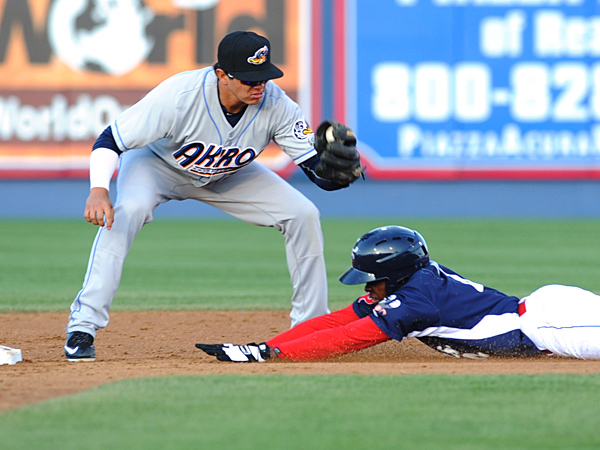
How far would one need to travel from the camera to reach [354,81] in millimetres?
15766

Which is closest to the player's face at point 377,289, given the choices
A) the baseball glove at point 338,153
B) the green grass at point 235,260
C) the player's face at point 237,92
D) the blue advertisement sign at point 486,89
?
the baseball glove at point 338,153

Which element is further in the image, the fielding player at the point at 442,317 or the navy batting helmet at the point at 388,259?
the navy batting helmet at the point at 388,259

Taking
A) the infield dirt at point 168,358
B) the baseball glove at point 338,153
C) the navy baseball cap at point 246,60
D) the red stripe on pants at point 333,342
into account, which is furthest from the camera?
the baseball glove at point 338,153

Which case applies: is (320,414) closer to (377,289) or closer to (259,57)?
(377,289)

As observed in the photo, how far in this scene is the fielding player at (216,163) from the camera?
184 inches

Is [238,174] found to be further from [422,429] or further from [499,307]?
[422,429]

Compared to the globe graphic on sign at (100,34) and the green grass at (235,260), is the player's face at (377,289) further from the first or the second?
the globe graphic on sign at (100,34)

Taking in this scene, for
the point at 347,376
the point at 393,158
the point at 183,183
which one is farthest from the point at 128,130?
the point at 393,158

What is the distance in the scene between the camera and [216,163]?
16.6ft

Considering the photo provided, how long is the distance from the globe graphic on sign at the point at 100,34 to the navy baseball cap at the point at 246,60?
11.2 metres

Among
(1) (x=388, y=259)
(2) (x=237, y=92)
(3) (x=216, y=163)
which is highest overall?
(2) (x=237, y=92)

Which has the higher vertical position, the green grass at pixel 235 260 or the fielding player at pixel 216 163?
the fielding player at pixel 216 163

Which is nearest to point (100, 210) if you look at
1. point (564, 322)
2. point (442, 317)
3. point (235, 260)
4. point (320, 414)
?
point (442, 317)

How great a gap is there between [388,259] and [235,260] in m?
5.78
